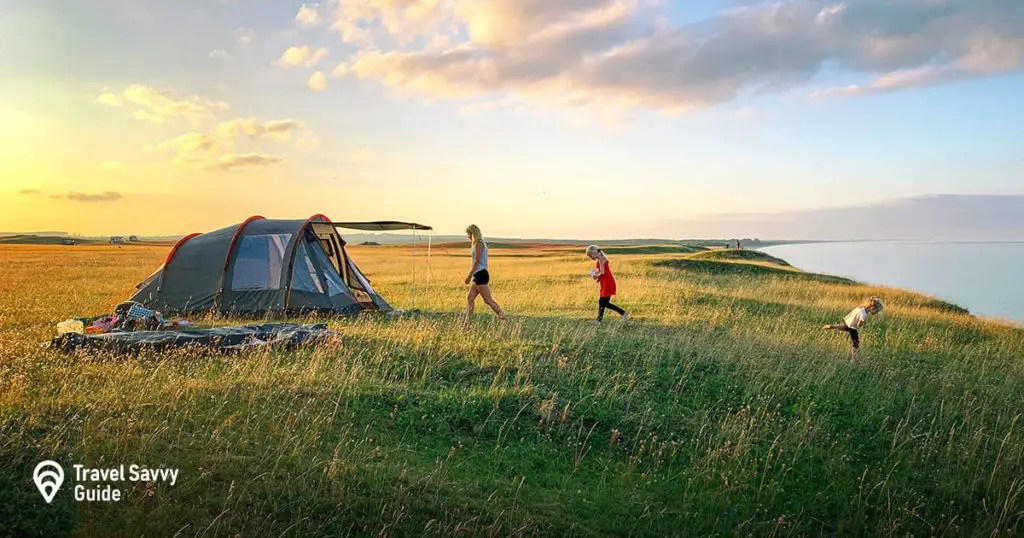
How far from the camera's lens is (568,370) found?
9719 millimetres

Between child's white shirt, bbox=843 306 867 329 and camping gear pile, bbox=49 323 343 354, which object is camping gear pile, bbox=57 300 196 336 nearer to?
camping gear pile, bbox=49 323 343 354

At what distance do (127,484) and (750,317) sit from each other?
15.7 metres

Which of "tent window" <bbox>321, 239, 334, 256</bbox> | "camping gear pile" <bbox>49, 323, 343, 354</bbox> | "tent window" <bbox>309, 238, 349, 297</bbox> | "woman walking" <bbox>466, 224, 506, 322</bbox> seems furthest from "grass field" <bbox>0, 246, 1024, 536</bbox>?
"tent window" <bbox>321, 239, 334, 256</bbox>

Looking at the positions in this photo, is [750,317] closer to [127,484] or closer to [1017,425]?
[1017,425]

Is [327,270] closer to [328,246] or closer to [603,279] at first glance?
[328,246]

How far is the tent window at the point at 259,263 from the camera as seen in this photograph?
1590cm

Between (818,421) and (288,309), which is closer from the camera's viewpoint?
(818,421)

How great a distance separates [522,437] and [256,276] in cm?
1107

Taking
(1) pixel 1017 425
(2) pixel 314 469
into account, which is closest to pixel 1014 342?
(1) pixel 1017 425

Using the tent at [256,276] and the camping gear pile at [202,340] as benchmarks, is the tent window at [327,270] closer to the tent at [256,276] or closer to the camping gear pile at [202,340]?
the tent at [256,276]

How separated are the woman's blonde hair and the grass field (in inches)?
91.3

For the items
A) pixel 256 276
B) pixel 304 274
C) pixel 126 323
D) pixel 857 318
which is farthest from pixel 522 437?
pixel 256 276

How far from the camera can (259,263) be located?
16.0m

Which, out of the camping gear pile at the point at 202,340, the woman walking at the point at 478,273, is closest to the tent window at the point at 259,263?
the camping gear pile at the point at 202,340
